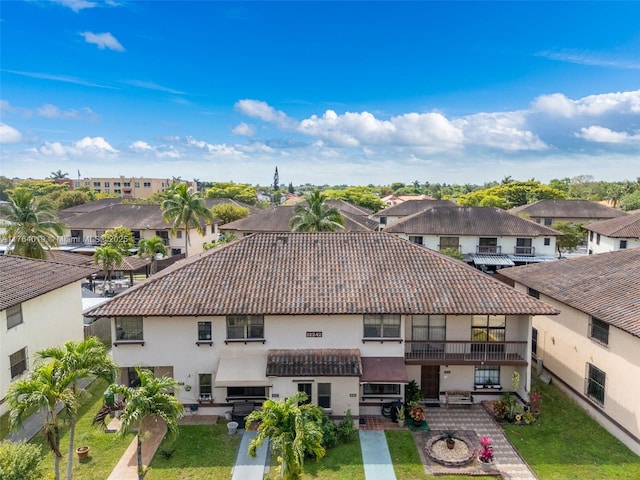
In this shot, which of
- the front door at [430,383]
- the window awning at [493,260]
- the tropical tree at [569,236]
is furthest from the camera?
the tropical tree at [569,236]

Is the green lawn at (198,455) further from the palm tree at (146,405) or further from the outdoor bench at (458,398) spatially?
the outdoor bench at (458,398)

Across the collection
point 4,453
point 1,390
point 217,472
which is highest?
point 4,453

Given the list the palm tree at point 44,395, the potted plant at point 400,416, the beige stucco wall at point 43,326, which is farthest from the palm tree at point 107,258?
the potted plant at point 400,416

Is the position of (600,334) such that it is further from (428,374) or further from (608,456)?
(428,374)

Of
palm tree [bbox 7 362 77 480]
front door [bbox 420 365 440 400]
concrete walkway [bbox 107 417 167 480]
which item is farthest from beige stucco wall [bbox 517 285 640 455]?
palm tree [bbox 7 362 77 480]

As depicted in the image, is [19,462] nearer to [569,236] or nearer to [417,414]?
[417,414]

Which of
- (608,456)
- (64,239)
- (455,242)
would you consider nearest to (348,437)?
(608,456)
